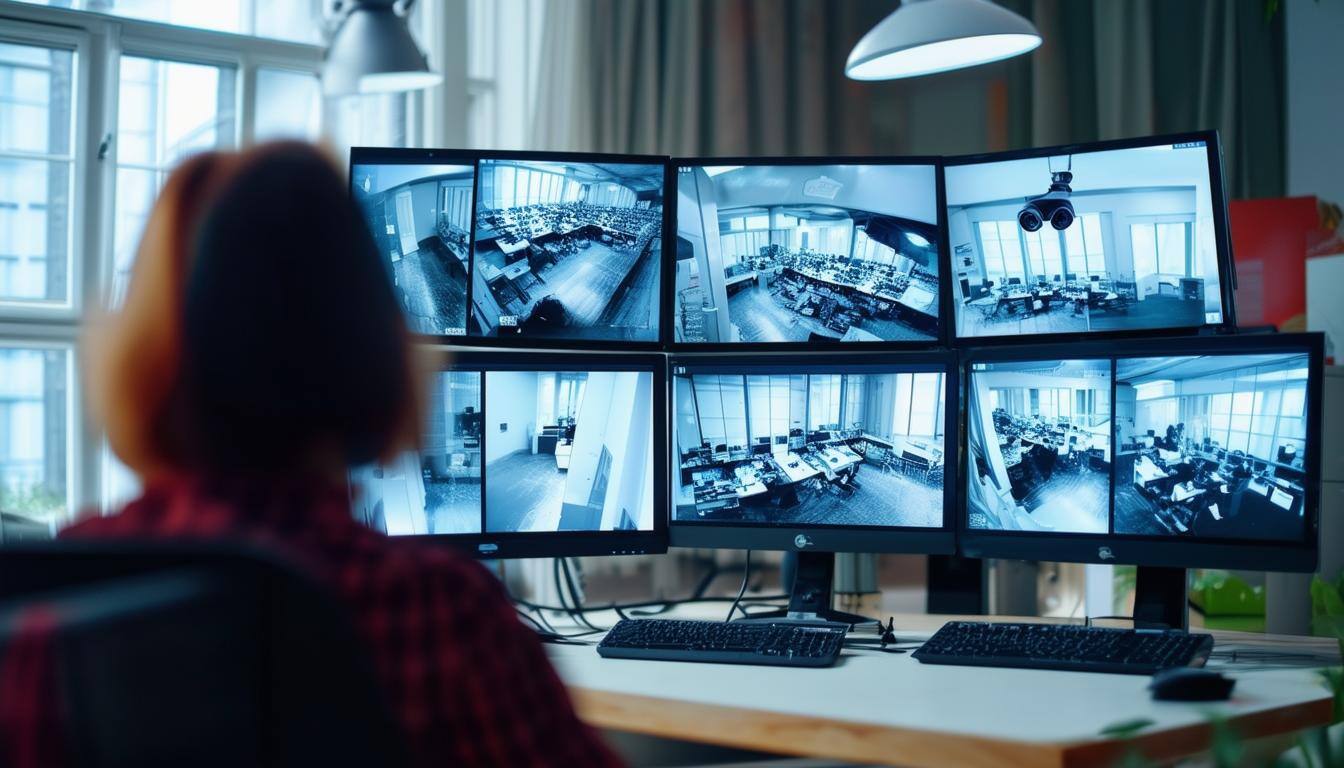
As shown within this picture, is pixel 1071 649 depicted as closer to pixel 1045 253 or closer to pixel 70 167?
pixel 1045 253

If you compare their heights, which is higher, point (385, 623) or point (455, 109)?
point (455, 109)

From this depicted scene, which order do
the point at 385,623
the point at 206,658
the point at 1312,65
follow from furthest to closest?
the point at 1312,65 → the point at 385,623 → the point at 206,658

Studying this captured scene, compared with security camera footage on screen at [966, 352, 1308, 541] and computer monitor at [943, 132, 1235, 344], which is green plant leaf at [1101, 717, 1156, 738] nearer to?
security camera footage on screen at [966, 352, 1308, 541]

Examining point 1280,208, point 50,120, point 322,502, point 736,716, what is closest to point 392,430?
point 322,502

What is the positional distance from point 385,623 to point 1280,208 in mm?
2635

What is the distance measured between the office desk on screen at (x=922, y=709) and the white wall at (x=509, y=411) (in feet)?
1.25

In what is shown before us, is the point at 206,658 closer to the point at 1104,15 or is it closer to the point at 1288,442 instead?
the point at 1288,442

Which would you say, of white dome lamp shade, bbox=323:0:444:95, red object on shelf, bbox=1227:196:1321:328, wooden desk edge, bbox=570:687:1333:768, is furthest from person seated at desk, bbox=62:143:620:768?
red object on shelf, bbox=1227:196:1321:328

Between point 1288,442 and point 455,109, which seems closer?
point 1288,442

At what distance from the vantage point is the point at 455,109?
3.76 meters

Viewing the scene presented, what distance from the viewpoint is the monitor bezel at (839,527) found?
1.91 metres

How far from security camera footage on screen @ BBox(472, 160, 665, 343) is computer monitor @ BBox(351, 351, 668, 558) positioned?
11 centimetres

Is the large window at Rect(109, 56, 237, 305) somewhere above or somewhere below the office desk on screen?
above

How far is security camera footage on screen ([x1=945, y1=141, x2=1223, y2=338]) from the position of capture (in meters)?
1.89
